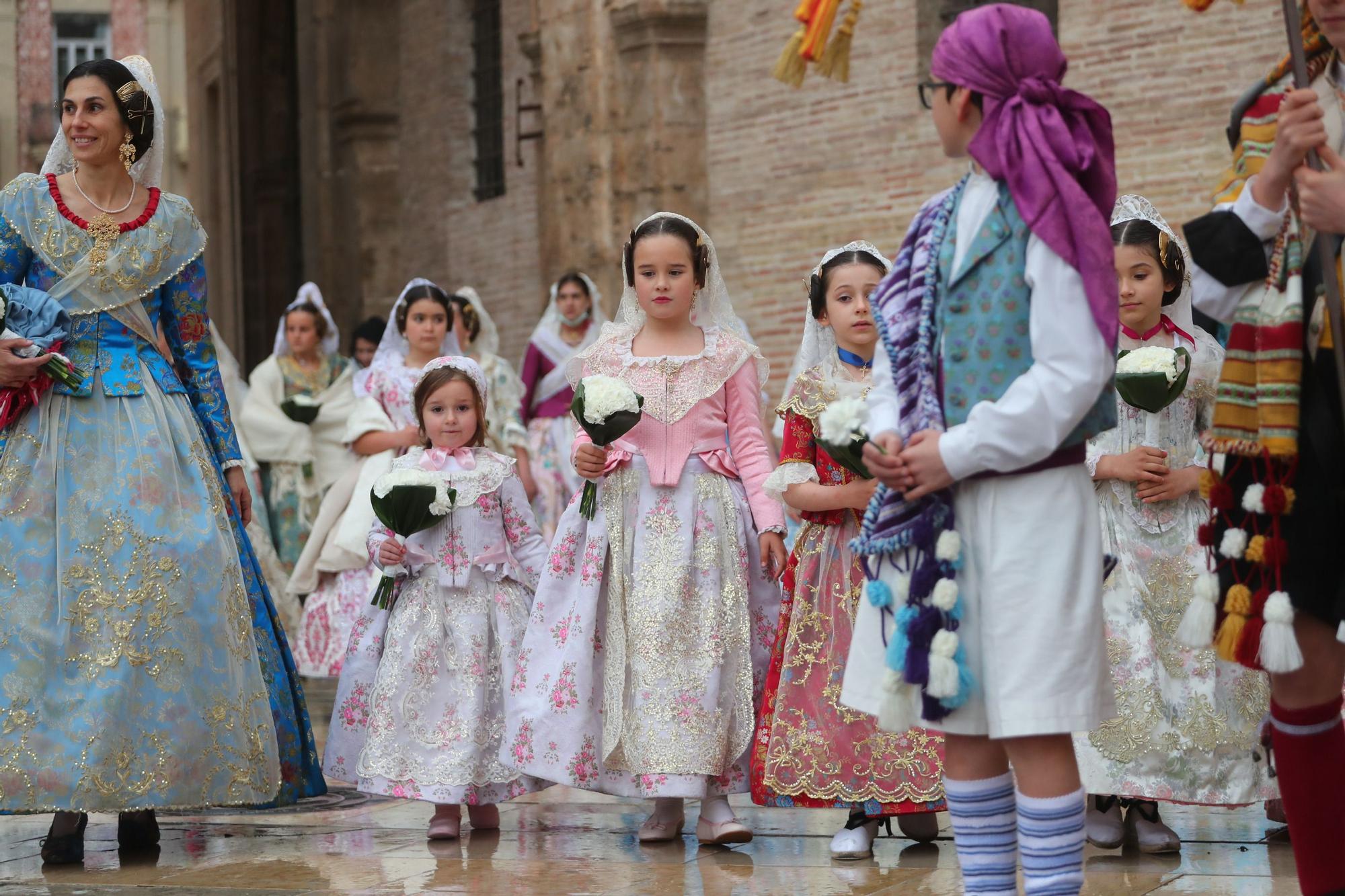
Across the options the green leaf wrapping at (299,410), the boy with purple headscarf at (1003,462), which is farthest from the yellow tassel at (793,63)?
the green leaf wrapping at (299,410)

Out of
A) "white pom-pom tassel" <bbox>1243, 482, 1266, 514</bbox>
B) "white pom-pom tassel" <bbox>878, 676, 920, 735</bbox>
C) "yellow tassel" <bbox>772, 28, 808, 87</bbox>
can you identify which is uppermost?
"yellow tassel" <bbox>772, 28, 808, 87</bbox>

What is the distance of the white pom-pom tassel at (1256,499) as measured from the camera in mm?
3654

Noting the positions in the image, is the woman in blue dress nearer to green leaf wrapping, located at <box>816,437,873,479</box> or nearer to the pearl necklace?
the pearl necklace

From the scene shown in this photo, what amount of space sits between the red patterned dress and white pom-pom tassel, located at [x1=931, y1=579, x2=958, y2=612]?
1.69 metres

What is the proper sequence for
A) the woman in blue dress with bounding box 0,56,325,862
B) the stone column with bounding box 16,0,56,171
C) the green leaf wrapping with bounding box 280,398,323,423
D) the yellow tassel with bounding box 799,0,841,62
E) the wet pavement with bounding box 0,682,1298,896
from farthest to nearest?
the stone column with bounding box 16,0,56,171 < the green leaf wrapping with bounding box 280,398,323,423 < the woman in blue dress with bounding box 0,56,325,862 < the wet pavement with bounding box 0,682,1298,896 < the yellow tassel with bounding box 799,0,841,62

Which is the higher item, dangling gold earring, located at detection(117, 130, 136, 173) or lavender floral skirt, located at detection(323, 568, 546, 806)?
dangling gold earring, located at detection(117, 130, 136, 173)

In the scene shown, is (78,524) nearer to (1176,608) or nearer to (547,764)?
(547,764)

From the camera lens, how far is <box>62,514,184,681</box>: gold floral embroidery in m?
5.31

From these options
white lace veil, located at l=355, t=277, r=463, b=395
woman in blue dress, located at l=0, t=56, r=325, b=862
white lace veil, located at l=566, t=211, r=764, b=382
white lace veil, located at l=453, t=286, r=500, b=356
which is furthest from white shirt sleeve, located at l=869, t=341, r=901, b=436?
white lace veil, located at l=453, t=286, r=500, b=356

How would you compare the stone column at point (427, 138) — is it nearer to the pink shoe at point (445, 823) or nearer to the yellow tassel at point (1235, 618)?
the pink shoe at point (445, 823)

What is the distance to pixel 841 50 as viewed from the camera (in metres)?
4.27

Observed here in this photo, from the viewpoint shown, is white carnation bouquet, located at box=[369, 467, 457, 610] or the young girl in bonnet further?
white carnation bouquet, located at box=[369, 467, 457, 610]

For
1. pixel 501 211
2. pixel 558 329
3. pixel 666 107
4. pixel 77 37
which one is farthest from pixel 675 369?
pixel 77 37

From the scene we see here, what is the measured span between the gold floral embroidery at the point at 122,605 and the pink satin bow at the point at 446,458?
1.07m
